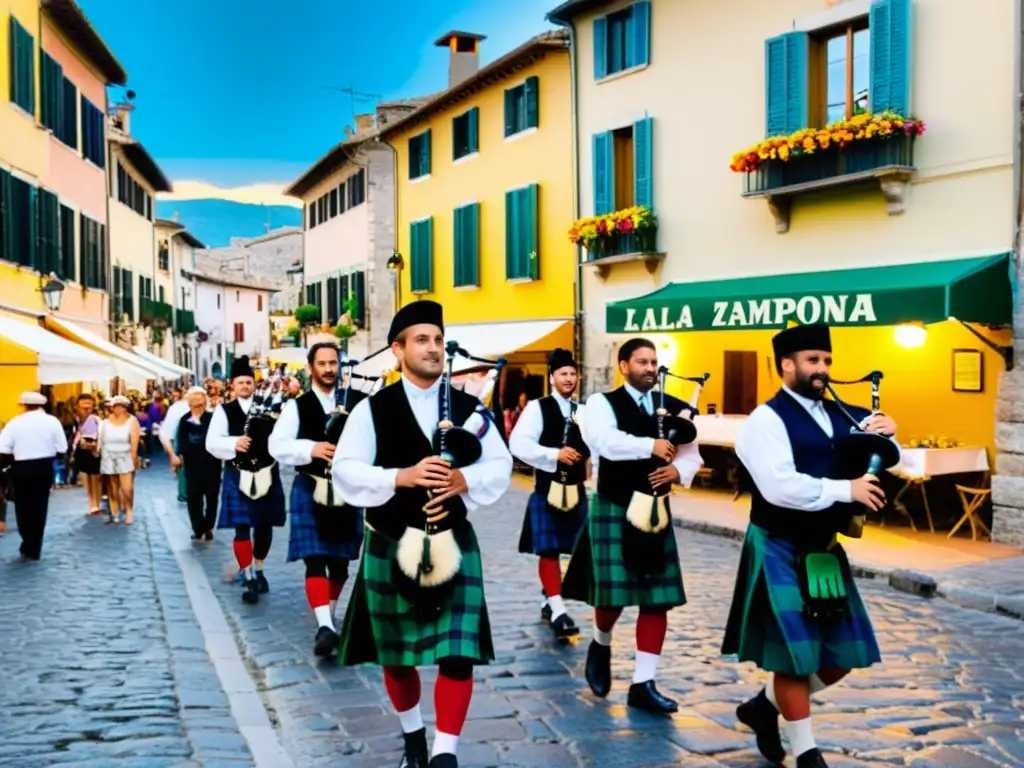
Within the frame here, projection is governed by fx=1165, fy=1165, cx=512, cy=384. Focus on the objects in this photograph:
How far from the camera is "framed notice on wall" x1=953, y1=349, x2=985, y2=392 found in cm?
1370

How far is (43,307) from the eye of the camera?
22938 mm

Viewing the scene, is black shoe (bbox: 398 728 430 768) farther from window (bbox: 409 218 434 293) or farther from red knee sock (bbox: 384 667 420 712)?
window (bbox: 409 218 434 293)

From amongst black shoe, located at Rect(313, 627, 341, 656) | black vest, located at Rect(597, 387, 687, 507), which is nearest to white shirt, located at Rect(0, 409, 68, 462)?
black shoe, located at Rect(313, 627, 341, 656)

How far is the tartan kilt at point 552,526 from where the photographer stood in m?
8.23

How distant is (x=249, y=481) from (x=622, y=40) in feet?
44.0

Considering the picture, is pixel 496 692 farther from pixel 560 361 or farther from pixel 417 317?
pixel 560 361

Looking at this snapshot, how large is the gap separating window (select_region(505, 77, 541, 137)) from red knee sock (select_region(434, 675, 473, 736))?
19616 millimetres

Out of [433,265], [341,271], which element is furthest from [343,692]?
[341,271]

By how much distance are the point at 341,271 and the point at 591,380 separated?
670 inches

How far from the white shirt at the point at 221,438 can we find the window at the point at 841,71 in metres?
8.88

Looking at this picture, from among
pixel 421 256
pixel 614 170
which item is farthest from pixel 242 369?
pixel 421 256

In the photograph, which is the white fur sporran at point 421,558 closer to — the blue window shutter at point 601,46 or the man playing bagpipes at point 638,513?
the man playing bagpipes at point 638,513

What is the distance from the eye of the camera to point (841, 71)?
50.4 ft

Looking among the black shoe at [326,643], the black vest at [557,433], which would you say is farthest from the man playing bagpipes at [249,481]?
the black vest at [557,433]
